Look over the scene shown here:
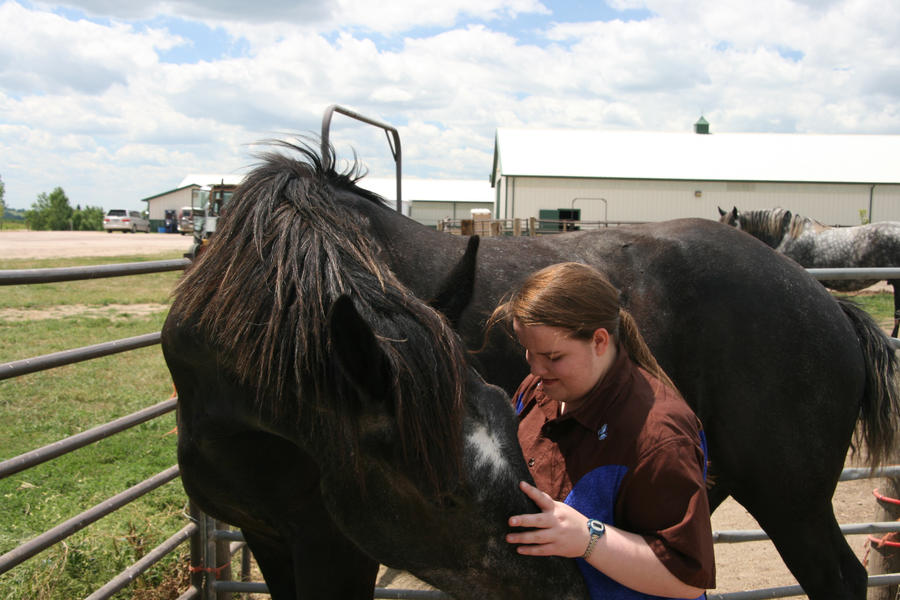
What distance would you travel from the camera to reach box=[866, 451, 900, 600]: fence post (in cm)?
355

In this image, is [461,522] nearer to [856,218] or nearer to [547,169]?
[547,169]

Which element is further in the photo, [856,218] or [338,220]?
[856,218]

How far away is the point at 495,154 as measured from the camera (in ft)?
131

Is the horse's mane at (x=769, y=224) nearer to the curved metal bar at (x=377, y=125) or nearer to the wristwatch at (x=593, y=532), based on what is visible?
the curved metal bar at (x=377, y=125)

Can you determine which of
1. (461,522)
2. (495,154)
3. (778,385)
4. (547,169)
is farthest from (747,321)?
(495,154)

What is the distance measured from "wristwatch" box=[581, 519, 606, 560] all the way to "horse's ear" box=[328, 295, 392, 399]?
1.70 ft

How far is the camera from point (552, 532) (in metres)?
1.38

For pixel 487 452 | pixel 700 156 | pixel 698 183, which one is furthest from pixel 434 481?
pixel 700 156

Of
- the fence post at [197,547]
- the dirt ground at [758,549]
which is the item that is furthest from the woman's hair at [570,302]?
the dirt ground at [758,549]

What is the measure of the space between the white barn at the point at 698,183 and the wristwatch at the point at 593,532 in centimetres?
3008

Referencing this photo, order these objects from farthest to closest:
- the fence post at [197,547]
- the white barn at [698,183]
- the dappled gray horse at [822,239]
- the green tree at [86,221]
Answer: the green tree at [86,221]
the white barn at [698,183]
the dappled gray horse at [822,239]
the fence post at [197,547]

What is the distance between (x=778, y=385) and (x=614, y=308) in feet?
4.33

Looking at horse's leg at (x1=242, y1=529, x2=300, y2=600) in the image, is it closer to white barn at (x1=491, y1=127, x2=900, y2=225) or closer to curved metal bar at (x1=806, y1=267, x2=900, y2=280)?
curved metal bar at (x1=806, y1=267, x2=900, y2=280)

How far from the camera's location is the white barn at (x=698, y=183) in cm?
3050
